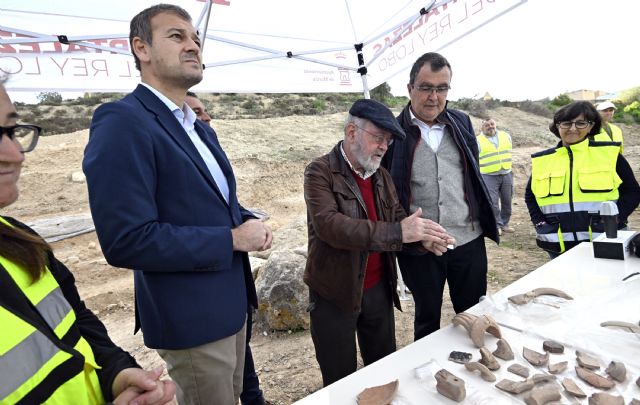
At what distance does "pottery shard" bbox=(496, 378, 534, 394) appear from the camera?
1.22 meters

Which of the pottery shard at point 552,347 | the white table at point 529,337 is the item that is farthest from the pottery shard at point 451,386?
the pottery shard at point 552,347

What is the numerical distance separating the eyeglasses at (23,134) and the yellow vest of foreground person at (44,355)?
21cm

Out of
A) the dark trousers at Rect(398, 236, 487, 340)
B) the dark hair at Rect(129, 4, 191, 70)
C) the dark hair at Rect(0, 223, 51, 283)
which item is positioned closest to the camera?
the dark hair at Rect(0, 223, 51, 283)

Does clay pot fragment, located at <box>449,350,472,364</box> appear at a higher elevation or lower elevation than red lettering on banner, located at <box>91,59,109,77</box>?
lower

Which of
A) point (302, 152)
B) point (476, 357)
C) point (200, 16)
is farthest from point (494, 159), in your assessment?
point (302, 152)

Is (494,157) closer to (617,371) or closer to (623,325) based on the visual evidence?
(623,325)

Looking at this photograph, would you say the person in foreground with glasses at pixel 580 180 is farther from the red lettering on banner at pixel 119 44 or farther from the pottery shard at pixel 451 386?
the red lettering on banner at pixel 119 44

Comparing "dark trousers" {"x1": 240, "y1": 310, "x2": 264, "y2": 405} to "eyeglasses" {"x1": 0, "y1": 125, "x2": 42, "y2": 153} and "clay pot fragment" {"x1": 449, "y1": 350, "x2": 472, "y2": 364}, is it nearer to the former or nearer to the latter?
"clay pot fragment" {"x1": 449, "y1": 350, "x2": 472, "y2": 364}

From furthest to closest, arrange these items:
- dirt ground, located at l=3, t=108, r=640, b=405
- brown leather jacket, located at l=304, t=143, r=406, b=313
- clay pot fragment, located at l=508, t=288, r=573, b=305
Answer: dirt ground, located at l=3, t=108, r=640, b=405 → brown leather jacket, located at l=304, t=143, r=406, b=313 → clay pot fragment, located at l=508, t=288, r=573, b=305

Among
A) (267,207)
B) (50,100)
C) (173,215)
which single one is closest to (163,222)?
(173,215)

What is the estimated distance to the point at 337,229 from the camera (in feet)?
6.27

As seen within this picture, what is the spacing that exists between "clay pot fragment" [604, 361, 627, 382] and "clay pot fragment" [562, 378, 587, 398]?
0.46 feet

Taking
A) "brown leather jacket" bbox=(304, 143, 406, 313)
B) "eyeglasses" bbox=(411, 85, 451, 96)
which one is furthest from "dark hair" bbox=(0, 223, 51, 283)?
"eyeglasses" bbox=(411, 85, 451, 96)

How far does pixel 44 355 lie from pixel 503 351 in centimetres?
143
